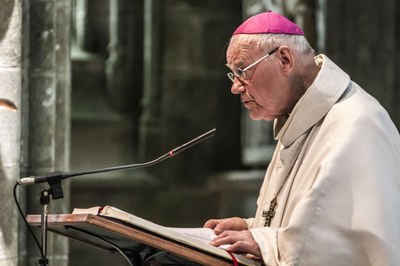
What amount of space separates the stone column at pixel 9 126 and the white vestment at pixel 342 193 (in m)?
2.02

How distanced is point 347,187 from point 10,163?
2.39 m

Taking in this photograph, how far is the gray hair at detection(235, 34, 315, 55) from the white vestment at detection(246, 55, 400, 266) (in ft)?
Answer: 0.50

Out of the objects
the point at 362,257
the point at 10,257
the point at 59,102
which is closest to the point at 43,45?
the point at 59,102

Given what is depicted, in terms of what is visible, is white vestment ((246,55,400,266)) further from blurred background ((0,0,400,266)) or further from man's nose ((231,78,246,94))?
blurred background ((0,0,400,266))

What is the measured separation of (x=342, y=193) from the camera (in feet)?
14.5

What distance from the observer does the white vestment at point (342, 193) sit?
437 centimetres

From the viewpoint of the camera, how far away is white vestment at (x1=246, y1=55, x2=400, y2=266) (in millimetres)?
4371

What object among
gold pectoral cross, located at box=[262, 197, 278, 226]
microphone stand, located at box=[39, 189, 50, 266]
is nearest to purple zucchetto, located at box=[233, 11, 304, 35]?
gold pectoral cross, located at box=[262, 197, 278, 226]

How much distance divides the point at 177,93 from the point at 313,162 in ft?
20.7

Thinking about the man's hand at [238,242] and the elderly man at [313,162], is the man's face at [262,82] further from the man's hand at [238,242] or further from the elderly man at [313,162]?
the man's hand at [238,242]

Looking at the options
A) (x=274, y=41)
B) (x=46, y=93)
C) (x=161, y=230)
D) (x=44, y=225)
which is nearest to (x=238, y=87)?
(x=274, y=41)

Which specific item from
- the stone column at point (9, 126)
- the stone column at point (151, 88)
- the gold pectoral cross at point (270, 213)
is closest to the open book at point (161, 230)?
the gold pectoral cross at point (270, 213)

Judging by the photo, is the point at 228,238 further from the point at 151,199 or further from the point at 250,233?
the point at 151,199

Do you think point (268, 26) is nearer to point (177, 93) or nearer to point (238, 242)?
point (238, 242)
